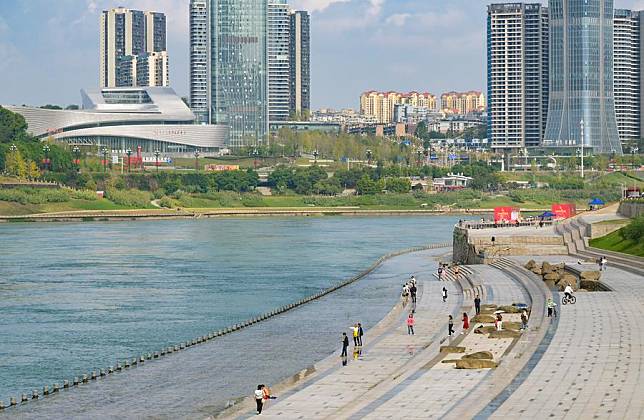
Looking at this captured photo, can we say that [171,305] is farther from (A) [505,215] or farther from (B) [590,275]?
(A) [505,215]

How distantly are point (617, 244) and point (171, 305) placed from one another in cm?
2111

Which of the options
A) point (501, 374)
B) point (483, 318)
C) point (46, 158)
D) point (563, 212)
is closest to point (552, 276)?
point (483, 318)

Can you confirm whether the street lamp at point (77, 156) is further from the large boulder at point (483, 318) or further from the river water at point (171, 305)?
the large boulder at point (483, 318)

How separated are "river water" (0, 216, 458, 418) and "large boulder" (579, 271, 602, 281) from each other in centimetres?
802

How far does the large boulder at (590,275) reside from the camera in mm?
51812

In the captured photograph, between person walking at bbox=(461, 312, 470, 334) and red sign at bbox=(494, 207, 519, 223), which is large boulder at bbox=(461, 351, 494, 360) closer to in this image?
person walking at bbox=(461, 312, 470, 334)

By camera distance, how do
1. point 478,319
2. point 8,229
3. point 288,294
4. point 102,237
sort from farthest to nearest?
point 8,229
point 102,237
point 288,294
point 478,319

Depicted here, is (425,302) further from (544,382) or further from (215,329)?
(544,382)

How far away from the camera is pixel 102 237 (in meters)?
108

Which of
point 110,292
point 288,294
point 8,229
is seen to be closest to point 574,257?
point 288,294

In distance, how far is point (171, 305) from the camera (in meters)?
58.4

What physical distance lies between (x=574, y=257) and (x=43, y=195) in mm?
90757

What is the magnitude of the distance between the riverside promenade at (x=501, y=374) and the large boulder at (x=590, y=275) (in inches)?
110

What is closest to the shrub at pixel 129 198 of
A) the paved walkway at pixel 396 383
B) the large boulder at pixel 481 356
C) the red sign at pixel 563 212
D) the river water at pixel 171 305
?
the river water at pixel 171 305
